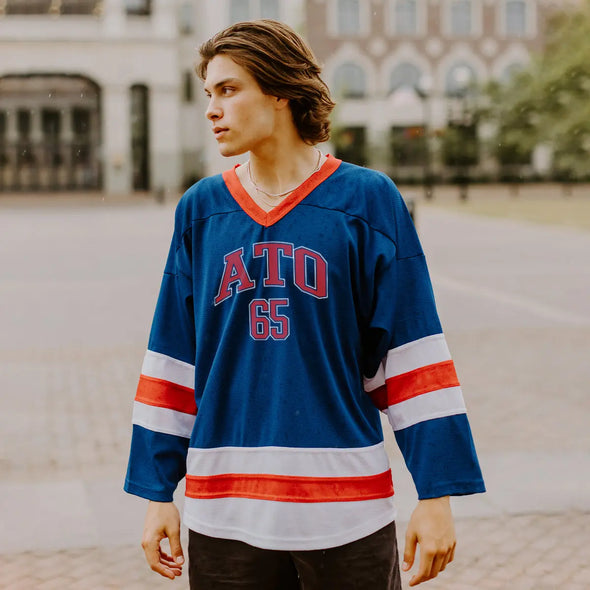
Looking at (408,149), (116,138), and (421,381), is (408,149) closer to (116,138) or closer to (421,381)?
(116,138)

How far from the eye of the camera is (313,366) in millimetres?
2148

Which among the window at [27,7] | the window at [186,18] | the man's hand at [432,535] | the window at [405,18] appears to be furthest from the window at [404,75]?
the man's hand at [432,535]

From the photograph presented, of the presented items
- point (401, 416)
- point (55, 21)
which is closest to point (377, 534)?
point (401, 416)

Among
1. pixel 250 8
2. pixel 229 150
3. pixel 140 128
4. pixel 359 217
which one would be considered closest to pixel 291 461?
pixel 359 217

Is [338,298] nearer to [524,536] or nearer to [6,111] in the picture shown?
[524,536]

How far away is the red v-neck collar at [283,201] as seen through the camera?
2.18 m

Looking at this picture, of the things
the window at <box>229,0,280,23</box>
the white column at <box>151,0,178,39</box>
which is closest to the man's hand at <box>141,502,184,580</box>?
the white column at <box>151,0,178,39</box>

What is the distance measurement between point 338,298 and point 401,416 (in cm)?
28

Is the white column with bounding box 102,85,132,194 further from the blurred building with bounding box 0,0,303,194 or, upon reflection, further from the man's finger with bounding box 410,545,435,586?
the man's finger with bounding box 410,545,435,586

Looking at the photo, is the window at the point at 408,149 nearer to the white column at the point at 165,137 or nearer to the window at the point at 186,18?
the white column at the point at 165,137

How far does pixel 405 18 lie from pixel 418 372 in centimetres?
6128

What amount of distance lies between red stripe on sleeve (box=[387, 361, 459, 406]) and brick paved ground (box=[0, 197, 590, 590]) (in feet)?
8.66

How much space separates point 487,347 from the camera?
10805 mm

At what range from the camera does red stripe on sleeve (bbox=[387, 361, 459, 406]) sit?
2.22 metres
